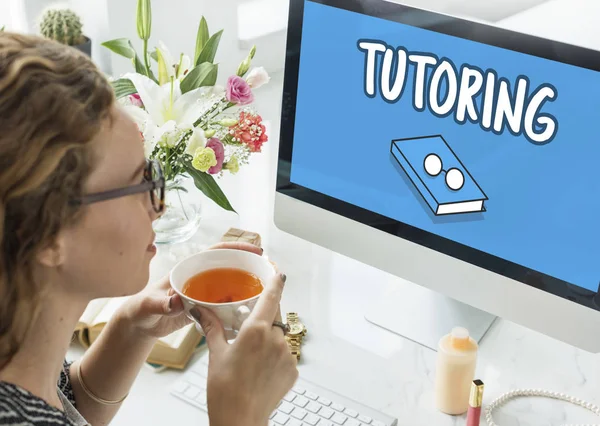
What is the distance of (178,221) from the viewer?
1424 millimetres

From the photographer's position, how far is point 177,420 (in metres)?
1.06

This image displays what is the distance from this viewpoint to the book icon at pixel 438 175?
3.48 feet

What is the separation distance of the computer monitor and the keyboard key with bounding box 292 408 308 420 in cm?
25

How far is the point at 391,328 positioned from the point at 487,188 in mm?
313

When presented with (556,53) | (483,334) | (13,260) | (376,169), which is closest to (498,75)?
(556,53)

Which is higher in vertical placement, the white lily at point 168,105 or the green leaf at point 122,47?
the green leaf at point 122,47

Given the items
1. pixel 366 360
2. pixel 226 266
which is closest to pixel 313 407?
pixel 366 360

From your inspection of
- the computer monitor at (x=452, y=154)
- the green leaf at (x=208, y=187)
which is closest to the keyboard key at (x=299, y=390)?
the computer monitor at (x=452, y=154)

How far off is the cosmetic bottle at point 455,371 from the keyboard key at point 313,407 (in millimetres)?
169

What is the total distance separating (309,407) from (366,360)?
0.15 metres

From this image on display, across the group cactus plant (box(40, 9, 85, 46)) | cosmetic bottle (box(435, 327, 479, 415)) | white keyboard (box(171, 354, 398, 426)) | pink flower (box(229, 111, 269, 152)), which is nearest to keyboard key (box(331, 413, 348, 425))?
white keyboard (box(171, 354, 398, 426))

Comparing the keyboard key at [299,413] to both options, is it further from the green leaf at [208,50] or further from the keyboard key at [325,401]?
the green leaf at [208,50]

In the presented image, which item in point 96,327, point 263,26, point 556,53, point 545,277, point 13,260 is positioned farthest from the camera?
point 263,26

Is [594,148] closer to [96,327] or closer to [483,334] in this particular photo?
[483,334]
